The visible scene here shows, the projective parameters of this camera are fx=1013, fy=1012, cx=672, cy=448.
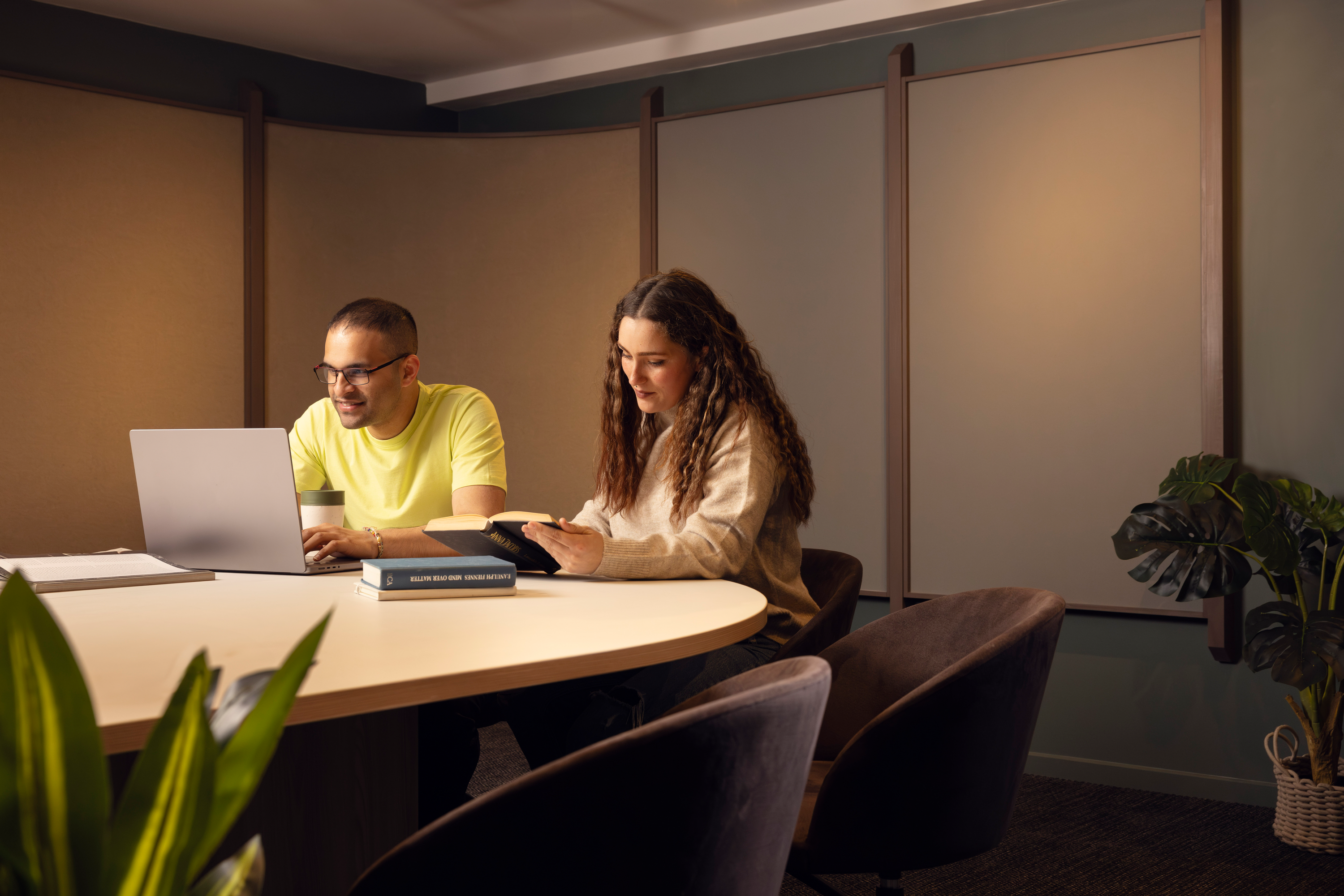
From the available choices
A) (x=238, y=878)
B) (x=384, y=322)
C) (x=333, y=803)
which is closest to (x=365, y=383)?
(x=384, y=322)

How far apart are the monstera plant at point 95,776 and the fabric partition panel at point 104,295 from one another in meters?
3.64

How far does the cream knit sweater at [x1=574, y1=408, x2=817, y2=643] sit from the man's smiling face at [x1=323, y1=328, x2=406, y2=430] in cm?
79

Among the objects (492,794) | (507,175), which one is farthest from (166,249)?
(492,794)

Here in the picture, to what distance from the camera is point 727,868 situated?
0.86 m

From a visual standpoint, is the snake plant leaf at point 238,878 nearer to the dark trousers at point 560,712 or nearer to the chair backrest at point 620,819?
the chair backrest at point 620,819

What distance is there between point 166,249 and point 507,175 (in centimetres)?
139

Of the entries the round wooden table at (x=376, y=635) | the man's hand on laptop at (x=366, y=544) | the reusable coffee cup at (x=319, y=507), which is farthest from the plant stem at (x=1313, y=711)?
the reusable coffee cup at (x=319, y=507)

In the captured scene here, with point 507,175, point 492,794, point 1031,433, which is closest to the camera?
point 492,794

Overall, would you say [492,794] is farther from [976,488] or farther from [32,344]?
[32,344]

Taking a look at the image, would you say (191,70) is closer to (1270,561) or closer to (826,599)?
(826,599)

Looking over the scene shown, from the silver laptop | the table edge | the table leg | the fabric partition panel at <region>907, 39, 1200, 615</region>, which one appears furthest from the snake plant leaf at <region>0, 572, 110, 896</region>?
the fabric partition panel at <region>907, 39, 1200, 615</region>

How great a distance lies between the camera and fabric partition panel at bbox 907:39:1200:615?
10.8ft

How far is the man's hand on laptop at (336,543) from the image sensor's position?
1.91 metres

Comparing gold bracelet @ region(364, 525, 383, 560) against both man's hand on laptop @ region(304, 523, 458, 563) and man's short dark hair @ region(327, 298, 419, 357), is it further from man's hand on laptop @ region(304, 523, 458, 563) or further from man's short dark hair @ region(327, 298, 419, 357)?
man's short dark hair @ region(327, 298, 419, 357)
